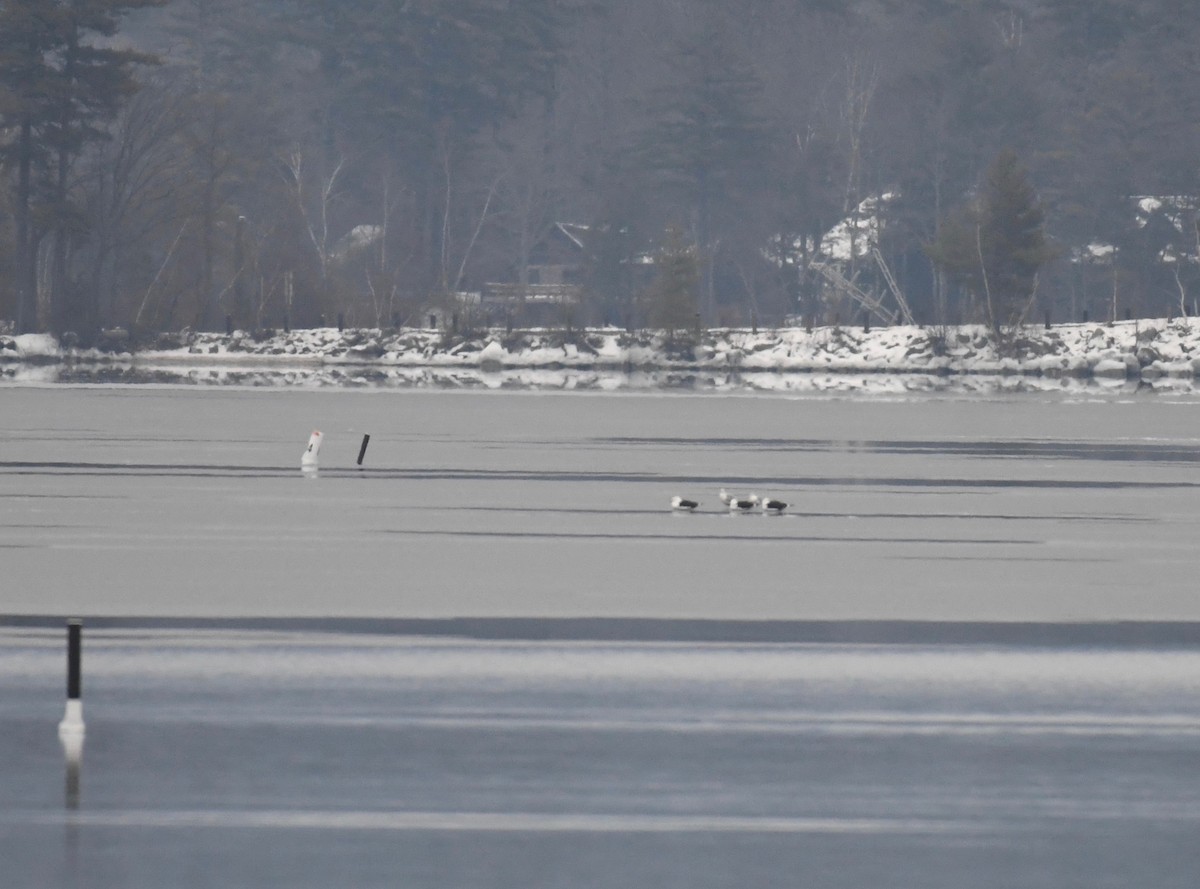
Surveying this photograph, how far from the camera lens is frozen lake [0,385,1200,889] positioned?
29.9 feet

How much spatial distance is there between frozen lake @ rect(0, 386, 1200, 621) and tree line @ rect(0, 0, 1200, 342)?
1443 inches

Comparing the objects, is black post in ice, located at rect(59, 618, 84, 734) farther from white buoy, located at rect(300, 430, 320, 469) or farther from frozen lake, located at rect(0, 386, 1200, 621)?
white buoy, located at rect(300, 430, 320, 469)

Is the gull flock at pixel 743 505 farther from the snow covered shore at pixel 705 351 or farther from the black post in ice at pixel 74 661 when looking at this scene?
the snow covered shore at pixel 705 351

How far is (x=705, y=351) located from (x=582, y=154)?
162 ft

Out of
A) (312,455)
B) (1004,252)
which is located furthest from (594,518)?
(1004,252)

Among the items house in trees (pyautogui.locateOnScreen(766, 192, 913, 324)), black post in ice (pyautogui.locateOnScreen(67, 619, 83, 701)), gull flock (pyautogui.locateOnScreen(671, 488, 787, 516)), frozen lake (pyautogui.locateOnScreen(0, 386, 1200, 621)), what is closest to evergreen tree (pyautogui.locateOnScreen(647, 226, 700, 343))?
house in trees (pyautogui.locateOnScreen(766, 192, 913, 324))

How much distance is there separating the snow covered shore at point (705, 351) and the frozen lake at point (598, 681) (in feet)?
134

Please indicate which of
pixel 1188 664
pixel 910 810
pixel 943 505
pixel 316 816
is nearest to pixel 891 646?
pixel 1188 664

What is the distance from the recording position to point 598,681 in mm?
13023

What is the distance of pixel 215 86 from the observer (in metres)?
101

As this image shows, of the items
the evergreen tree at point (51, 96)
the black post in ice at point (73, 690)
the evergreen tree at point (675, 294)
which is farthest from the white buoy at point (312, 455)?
the evergreen tree at point (51, 96)

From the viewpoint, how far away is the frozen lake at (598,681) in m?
9.12

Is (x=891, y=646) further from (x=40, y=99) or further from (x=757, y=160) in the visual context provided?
(x=757, y=160)

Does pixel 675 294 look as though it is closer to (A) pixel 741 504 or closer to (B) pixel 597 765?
(A) pixel 741 504
